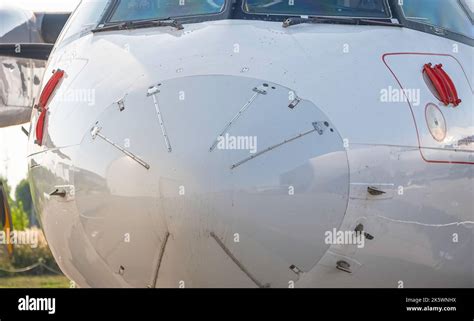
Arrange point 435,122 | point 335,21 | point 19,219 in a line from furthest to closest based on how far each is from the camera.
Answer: point 19,219 < point 335,21 < point 435,122

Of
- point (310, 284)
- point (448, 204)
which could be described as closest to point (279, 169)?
point (310, 284)

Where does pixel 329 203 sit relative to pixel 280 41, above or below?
below

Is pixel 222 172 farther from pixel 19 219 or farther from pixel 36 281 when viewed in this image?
pixel 19 219

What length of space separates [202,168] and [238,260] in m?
0.70

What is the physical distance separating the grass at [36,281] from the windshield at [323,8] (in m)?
14.0

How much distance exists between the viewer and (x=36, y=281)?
25.2 m

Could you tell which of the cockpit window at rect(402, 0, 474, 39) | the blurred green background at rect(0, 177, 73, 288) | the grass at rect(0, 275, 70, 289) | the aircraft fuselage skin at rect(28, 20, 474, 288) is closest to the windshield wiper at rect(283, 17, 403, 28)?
the aircraft fuselage skin at rect(28, 20, 474, 288)

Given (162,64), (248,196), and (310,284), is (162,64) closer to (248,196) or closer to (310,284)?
(248,196)

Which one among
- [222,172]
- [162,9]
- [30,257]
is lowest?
[30,257]

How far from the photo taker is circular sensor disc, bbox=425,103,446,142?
9.50m

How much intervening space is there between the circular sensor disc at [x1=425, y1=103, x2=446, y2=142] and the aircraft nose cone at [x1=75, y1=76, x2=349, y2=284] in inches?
41.1

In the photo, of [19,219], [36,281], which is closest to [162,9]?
[36,281]

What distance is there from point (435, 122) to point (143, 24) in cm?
241
